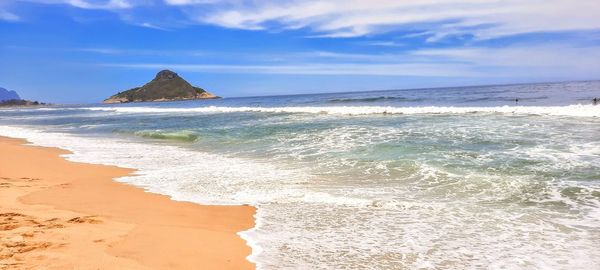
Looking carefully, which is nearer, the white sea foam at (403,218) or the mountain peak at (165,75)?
the white sea foam at (403,218)

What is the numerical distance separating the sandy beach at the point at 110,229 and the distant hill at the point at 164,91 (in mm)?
142827

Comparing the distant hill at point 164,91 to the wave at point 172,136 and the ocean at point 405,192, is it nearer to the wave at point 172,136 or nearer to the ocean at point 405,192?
the wave at point 172,136

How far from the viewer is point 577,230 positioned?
4.88 metres

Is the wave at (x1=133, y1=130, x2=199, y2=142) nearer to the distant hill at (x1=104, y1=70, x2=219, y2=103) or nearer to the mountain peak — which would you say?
the distant hill at (x1=104, y1=70, x2=219, y2=103)

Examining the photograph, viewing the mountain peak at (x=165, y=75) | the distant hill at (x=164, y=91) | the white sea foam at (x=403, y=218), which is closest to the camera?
the white sea foam at (x=403, y=218)

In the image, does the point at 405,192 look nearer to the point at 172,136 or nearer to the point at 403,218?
the point at 403,218

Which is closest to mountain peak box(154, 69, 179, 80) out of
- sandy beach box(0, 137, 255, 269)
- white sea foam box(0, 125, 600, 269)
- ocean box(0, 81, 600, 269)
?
ocean box(0, 81, 600, 269)

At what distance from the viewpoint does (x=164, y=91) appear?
14938 centimetres

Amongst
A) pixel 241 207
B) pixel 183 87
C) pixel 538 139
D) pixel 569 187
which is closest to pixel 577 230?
pixel 569 187

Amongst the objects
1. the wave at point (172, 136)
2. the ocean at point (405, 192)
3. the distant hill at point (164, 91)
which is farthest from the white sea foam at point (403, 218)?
the distant hill at point (164, 91)

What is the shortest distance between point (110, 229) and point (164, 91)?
15161 cm

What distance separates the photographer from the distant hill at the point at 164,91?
485ft

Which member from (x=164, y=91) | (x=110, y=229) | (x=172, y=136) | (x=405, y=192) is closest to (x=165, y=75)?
(x=164, y=91)

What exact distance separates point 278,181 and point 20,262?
4.73m
